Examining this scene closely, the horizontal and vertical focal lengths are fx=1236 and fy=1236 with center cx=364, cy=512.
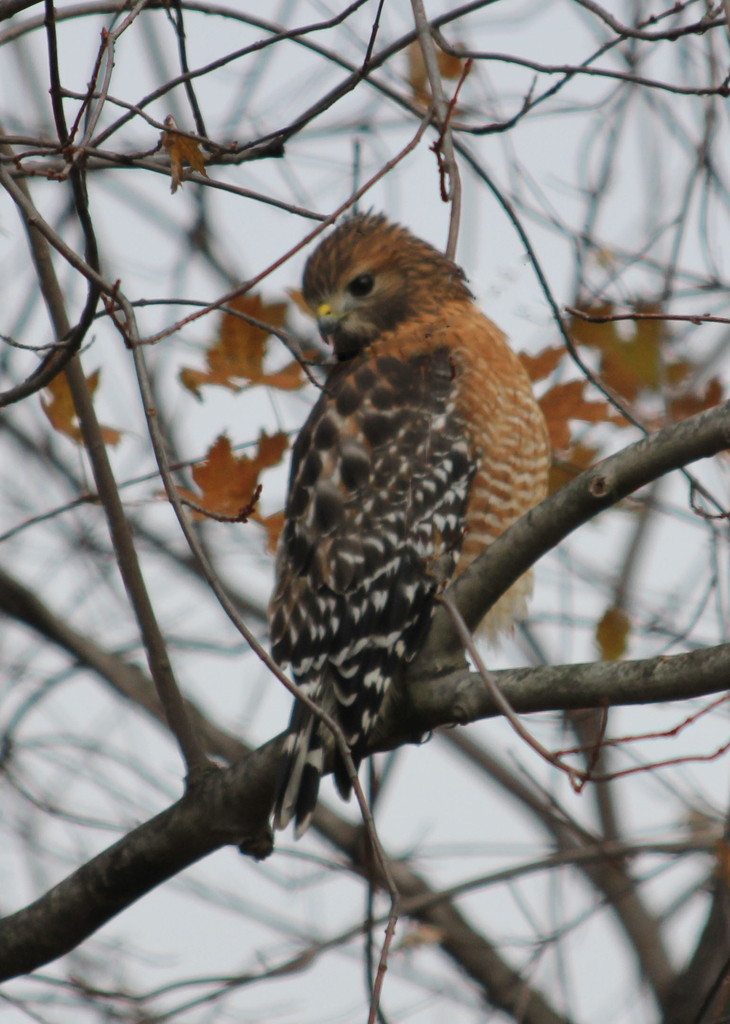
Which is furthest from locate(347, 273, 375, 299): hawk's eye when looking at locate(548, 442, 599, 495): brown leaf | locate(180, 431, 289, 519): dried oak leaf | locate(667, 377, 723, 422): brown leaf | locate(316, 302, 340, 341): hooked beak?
locate(180, 431, 289, 519): dried oak leaf

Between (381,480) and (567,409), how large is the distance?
0.72 m

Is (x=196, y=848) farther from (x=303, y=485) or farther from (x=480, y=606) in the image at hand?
(x=303, y=485)

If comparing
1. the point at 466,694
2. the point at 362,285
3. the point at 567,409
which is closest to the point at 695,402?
the point at 567,409

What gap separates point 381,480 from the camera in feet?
12.9

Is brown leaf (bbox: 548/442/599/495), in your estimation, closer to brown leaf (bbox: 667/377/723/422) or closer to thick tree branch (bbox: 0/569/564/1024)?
brown leaf (bbox: 667/377/723/422)

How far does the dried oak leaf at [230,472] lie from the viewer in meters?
3.23

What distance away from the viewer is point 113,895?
313 centimetres

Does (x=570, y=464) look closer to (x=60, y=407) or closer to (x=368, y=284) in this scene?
(x=368, y=284)

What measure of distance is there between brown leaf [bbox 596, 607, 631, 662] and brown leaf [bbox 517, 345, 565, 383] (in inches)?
32.7

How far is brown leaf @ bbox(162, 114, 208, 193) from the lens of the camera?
2.51m

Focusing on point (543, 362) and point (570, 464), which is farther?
point (570, 464)

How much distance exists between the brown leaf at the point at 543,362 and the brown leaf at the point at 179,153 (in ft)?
6.12

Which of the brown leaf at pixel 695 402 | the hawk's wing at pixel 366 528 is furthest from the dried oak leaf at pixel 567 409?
the hawk's wing at pixel 366 528

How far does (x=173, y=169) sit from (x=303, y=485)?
160cm
